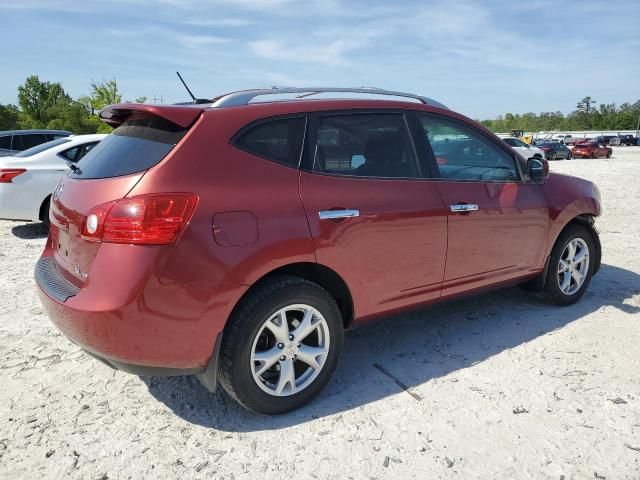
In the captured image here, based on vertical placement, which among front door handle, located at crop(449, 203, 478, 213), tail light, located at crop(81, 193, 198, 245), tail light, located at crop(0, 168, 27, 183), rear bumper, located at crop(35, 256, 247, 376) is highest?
tail light, located at crop(0, 168, 27, 183)

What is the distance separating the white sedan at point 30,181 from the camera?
726 cm

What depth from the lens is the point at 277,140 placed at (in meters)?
2.90

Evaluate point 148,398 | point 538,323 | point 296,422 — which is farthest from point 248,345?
point 538,323

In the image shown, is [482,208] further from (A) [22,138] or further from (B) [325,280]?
(A) [22,138]

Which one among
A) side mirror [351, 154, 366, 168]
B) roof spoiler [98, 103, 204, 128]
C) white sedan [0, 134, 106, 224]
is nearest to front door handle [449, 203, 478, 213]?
side mirror [351, 154, 366, 168]

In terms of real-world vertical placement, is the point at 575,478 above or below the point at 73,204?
below

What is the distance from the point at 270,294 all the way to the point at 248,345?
0.29m

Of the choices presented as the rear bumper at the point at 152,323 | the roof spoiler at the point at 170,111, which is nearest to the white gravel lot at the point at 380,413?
the rear bumper at the point at 152,323

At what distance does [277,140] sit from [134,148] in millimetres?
774

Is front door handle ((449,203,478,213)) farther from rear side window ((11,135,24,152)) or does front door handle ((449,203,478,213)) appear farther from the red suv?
rear side window ((11,135,24,152))

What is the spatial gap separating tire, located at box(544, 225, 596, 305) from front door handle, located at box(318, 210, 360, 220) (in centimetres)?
231

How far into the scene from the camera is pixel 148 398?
10.2 ft

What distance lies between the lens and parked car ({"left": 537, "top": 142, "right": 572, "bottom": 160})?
38.4 m

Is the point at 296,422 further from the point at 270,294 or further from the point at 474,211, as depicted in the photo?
the point at 474,211
